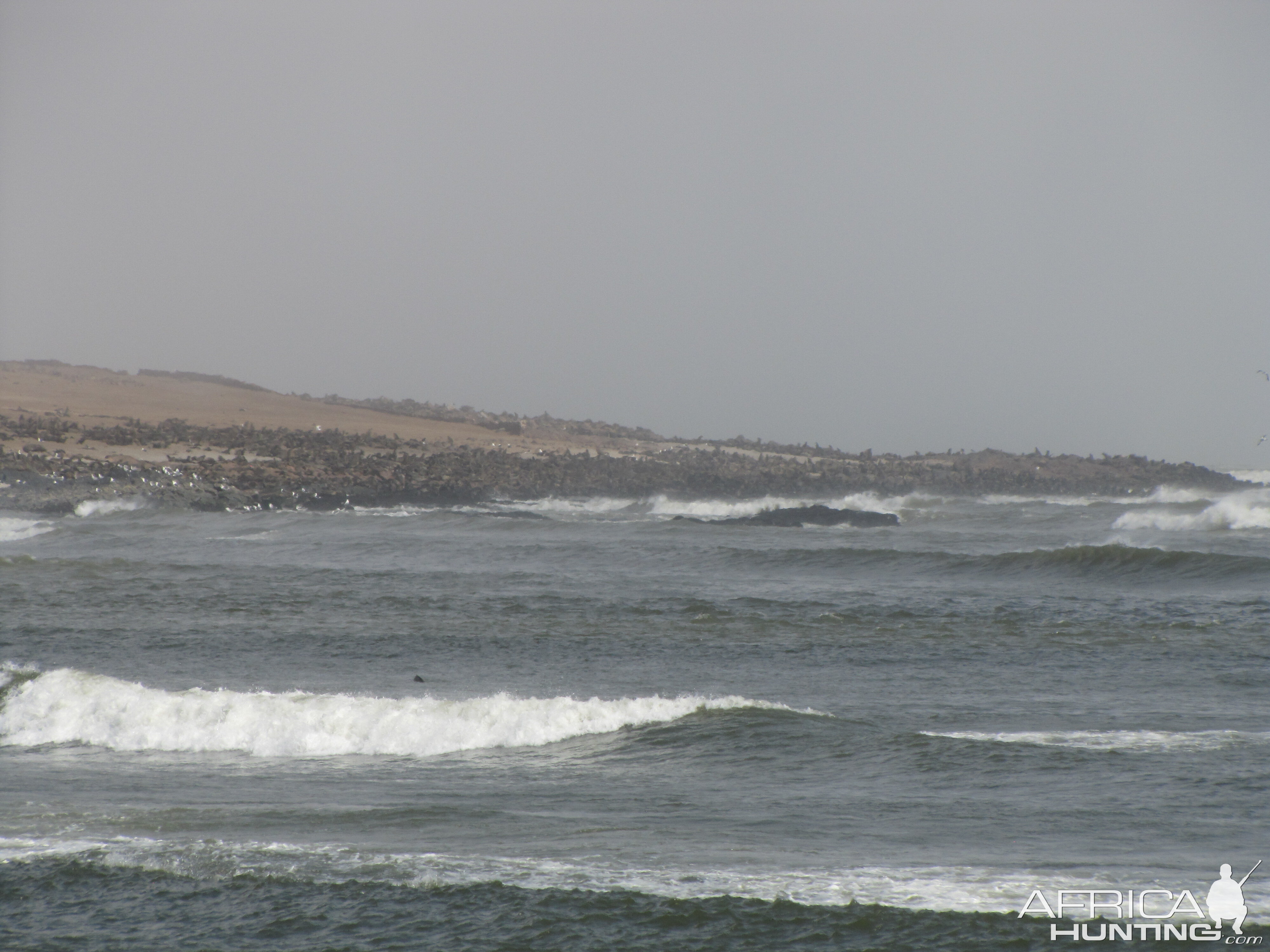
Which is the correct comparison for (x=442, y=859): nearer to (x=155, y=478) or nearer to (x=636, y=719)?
(x=636, y=719)

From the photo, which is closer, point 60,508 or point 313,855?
point 313,855

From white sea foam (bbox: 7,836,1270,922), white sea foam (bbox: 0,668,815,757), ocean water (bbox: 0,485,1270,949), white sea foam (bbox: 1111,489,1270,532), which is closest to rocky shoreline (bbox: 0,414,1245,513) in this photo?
white sea foam (bbox: 1111,489,1270,532)

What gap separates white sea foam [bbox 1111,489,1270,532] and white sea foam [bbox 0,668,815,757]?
99.3 ft

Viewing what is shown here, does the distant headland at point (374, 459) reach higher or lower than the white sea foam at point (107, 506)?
higher

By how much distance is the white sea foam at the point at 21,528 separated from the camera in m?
29.8

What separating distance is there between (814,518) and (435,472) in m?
15.3

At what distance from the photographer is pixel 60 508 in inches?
1373

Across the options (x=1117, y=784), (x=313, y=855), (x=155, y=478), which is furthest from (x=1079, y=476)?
(x=313, y=855)

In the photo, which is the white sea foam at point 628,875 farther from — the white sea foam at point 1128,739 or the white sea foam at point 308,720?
the white sea foam at point 308,720

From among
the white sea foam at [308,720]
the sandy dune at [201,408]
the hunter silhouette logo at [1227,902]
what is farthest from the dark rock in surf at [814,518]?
the hunter silhouette logo at [1227,902]

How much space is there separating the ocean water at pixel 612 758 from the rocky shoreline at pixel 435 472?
15327 mm

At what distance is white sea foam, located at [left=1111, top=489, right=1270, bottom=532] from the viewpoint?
1451 inches

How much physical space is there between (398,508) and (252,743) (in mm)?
30180

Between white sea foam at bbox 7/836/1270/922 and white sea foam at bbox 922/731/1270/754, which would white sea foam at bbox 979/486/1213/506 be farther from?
white sea foam at bbox 7/836/1270/922
